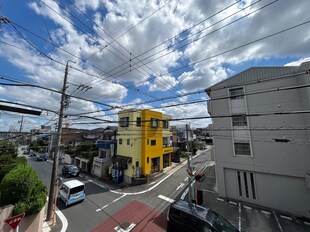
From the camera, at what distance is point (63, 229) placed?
8953mm

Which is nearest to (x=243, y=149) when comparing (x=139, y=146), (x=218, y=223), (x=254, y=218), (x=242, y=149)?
(x=242, y=149)

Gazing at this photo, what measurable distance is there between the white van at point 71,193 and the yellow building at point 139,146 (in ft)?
20.7

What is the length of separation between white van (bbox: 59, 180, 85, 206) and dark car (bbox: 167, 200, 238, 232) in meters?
8.61

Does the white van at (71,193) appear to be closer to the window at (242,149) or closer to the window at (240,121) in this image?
the window at (242,149)

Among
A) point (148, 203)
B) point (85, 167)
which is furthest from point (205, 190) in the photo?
point (85, 167)

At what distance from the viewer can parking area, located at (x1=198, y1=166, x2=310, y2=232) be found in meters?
9.02

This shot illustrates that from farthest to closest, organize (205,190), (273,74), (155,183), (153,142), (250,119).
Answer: (153,142), (155,183), (205,190), (250,119), (273,74)

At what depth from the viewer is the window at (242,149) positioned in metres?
12.1

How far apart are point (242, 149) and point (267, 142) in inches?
73.7

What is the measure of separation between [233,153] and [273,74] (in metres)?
7.12

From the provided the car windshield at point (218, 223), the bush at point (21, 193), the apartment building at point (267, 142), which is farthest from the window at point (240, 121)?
the bush at point (21, 193)

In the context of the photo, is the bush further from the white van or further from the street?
the white van

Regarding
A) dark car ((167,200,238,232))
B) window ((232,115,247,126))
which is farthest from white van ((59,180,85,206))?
window ((232,115,247,126))

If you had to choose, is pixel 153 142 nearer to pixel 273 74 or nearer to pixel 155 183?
pixel 155 183
